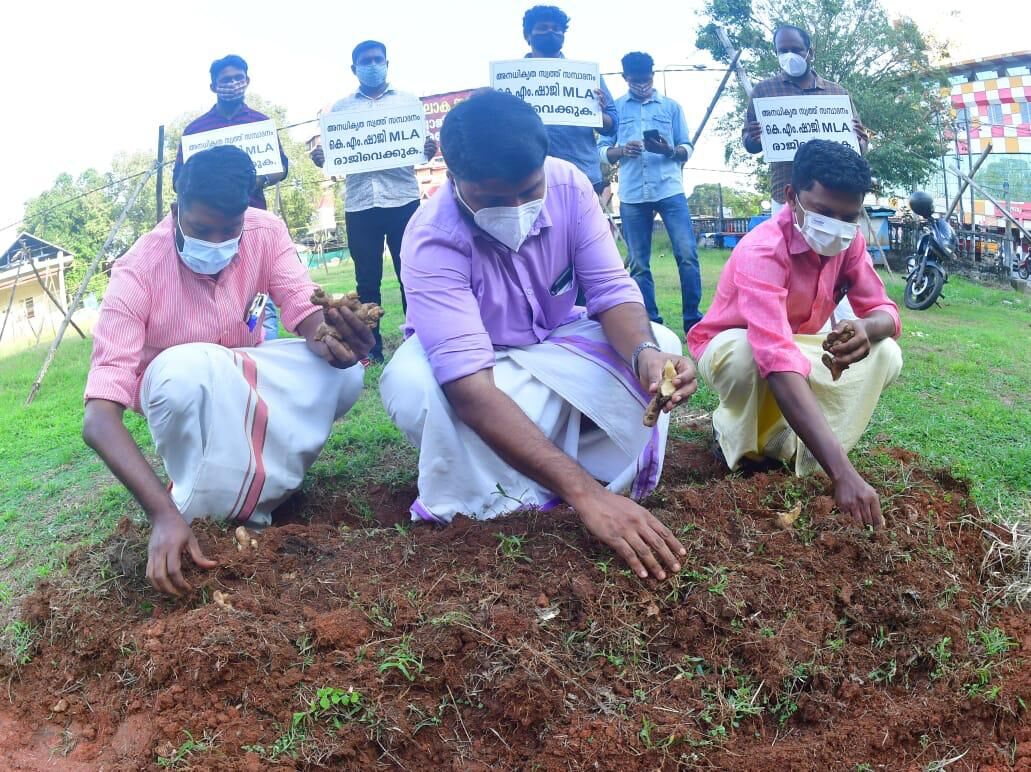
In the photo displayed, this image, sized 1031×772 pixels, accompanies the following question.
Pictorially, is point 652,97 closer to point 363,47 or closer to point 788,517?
point 363,47

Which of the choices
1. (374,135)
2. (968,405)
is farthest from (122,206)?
(968,405)

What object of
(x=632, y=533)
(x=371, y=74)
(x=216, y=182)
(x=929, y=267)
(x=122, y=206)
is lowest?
(x=122, y=206)

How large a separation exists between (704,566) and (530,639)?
1.83 ft

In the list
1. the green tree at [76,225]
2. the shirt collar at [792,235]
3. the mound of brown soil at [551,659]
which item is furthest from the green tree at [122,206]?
the mound of brown soil at [551,659]

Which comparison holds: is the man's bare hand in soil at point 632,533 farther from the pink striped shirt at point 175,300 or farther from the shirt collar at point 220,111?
the shirt collar at point 220,111

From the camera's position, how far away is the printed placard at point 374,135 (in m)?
5.80

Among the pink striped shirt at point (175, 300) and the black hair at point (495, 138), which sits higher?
the black hair at point (495, 138)

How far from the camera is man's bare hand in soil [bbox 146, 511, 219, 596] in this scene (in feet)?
8.45

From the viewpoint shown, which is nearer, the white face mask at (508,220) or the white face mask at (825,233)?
the white face mask at (508,220)

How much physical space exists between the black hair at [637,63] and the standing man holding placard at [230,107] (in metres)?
2.64

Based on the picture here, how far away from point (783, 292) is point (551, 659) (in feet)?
5.82

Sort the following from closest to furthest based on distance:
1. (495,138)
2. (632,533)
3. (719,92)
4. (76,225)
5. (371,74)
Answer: (632,533) → (495,138) → (371,74) → (719,92) → (76,225)

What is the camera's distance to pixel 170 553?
2.61 metres

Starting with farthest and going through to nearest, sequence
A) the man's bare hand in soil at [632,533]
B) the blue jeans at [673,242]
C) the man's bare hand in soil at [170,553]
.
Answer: the blue jeans at [673,242] → the man's bare hand in soil at [170,553] → the man's bare hand in soil at [632,533]
